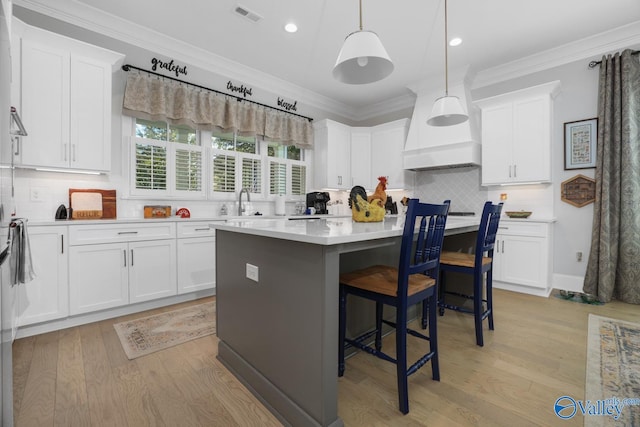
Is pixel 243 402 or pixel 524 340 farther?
pixel 524 340

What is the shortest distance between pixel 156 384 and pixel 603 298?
14.2 feet

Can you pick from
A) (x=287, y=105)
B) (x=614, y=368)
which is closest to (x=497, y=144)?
(x=614, y=368)

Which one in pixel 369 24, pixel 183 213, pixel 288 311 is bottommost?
pixel 288 311

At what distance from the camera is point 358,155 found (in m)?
5.45

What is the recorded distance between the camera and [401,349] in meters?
1.46

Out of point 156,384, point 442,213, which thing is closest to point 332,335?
point 442,213

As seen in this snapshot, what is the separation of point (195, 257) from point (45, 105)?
6.23ft

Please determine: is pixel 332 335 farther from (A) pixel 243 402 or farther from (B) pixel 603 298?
(B) pixel 603 298

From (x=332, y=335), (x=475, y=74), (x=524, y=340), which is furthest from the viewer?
(x=475, y=74)

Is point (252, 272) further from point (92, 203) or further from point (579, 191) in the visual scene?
point (579, 191)

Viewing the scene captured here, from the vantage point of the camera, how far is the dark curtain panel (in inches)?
123

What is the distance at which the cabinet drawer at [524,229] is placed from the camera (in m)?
3.45

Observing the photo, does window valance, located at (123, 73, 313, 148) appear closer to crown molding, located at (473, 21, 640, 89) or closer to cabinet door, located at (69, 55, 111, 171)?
cabinet door, located at (69, 55, 111, 171)

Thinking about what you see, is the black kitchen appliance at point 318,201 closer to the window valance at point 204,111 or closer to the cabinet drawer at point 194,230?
the window valance at point 204,111
